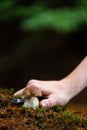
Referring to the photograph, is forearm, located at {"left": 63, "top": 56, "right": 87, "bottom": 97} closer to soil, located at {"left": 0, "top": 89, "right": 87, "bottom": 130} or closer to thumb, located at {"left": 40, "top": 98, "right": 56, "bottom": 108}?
thumb, located at {"left": 40, "top": 98, "right": 56, "bottom": 108}

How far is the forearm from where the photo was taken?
170 centimetres

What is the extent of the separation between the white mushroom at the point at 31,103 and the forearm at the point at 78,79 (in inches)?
18.7

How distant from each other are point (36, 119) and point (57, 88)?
44 centimetres

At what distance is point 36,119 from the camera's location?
1.10 metres

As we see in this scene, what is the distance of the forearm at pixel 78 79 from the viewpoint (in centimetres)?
170

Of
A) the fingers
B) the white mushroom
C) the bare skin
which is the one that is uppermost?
the bare skin

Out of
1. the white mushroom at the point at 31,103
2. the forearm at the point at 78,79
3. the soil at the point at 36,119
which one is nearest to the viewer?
the soil at the point at 36,119

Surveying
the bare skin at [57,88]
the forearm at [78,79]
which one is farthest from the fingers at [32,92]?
the forearm at [78,79]

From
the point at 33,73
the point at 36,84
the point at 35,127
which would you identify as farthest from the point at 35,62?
the point at 35,127

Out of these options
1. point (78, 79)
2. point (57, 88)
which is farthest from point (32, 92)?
point (78, 79)

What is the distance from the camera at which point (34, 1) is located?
344cm

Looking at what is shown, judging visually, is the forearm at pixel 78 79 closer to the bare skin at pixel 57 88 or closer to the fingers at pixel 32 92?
the bare skin at pixel 57 88

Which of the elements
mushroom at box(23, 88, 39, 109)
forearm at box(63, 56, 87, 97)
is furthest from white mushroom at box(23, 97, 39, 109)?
forearm at box(63, 56, 87, 97)

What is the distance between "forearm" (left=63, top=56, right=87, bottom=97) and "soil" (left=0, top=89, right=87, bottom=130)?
0.51 m
